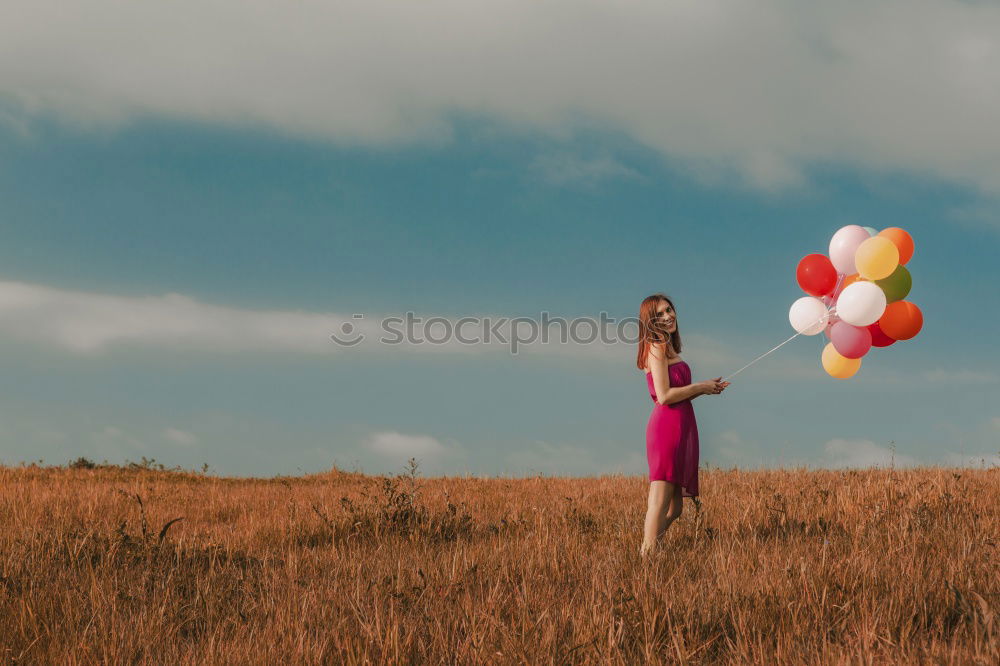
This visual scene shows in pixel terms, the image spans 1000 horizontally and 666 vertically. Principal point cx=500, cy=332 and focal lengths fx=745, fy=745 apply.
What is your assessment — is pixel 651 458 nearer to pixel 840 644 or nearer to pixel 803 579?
pixel 803 579

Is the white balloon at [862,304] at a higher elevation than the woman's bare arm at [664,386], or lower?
higher

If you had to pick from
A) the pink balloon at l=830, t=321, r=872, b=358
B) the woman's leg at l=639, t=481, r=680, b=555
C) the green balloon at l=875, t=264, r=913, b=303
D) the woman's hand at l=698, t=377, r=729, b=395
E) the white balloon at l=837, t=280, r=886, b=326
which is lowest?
the woman's leg at l=639, t=481, r=680, b=555

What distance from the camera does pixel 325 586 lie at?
17.7ft

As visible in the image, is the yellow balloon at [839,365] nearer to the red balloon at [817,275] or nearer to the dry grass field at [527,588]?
the red balloon at [817,275]

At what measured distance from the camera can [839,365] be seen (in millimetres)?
8883

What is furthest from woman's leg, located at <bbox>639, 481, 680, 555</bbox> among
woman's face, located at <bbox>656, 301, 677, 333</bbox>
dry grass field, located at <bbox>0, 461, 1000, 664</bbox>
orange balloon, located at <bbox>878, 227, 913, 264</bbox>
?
orange balloon, located at <bbox>878, 227, 913, 264</bbox>

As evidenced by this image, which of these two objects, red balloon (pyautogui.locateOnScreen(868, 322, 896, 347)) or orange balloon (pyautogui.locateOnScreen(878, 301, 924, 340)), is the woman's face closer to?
orange balloon (pyautogui.locateOnScreen(878, 301, 924, 340))

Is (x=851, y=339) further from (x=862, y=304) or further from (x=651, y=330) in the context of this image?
(x=651, y=330)

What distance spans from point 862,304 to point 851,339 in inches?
26.3

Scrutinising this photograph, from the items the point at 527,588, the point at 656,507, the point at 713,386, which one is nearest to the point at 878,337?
the point at 713,386

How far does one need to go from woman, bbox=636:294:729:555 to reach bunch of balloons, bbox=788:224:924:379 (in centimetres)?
264

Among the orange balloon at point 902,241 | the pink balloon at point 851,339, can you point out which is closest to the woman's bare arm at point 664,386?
the pink balloon at point 851,339

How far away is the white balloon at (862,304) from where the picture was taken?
794cm

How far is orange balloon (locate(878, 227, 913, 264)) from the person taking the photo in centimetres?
863
